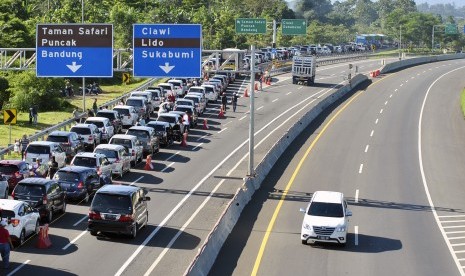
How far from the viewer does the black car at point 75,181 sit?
32.4 meters

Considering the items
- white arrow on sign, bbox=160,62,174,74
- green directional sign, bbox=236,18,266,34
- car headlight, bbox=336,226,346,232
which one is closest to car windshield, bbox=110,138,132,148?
white arrow on sign, bbox=160,62,174,74

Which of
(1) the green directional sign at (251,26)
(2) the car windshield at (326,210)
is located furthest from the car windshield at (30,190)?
(1) the green directional sign at (251,26)

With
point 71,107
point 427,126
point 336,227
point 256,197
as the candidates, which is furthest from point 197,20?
point 336,227

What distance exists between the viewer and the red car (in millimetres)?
33500

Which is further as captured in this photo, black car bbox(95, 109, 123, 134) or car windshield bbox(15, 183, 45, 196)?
black car bbox(95, 109, 123, 134)

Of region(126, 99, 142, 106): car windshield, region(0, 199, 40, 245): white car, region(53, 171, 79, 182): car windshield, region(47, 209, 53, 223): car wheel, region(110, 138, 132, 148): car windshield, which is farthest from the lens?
region(126, 99, 142, 106): car windshield

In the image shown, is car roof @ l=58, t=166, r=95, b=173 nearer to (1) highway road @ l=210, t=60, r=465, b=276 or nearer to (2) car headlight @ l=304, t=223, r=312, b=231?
(1) highway road @ l=210, t=60, r=465, b=276

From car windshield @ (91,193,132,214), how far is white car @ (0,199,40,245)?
2.10m

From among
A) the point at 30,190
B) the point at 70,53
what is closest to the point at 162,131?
the point at 70,53

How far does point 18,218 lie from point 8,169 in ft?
29.0

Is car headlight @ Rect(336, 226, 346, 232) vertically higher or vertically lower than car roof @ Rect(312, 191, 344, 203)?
lower

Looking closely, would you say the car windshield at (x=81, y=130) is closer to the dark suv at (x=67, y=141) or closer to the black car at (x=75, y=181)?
the dark suv at (x=67, y=141)

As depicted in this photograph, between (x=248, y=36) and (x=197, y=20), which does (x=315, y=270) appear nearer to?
(x=197, y=20)

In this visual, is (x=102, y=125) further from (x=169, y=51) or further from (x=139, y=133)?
(x=169, y=51)
